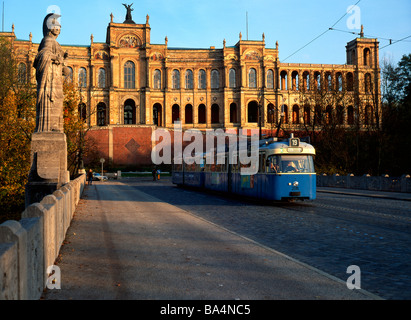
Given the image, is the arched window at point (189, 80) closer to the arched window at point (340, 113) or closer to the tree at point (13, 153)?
the arched window at point (340, 113)

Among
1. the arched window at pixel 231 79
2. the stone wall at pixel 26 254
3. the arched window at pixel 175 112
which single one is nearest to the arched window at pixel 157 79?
the arched window at pixel 175 112

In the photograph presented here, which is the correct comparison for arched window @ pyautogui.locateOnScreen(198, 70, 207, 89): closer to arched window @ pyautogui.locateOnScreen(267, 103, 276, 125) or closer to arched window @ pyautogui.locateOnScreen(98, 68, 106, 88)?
arched window @ pyautogui.locateOnScreen(267, 103, 276, 125)

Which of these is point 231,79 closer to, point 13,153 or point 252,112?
point 252,112

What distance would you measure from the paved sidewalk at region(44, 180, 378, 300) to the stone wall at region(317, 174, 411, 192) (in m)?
22.6

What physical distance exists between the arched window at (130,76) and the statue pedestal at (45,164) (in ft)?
213

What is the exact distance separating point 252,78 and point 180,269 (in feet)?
250

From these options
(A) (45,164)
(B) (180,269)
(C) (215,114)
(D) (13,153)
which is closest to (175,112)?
(C) (215,114)

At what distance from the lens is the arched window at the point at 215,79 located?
81625mm

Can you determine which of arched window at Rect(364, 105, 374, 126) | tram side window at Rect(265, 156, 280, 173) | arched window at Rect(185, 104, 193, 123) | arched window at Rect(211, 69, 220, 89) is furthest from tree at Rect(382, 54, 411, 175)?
arched window at Rect(185, 104, 193, 123)

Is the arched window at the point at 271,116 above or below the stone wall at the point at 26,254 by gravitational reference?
above

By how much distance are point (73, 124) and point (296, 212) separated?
62.6 feet

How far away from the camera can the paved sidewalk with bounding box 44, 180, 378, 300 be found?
5.77 metres
